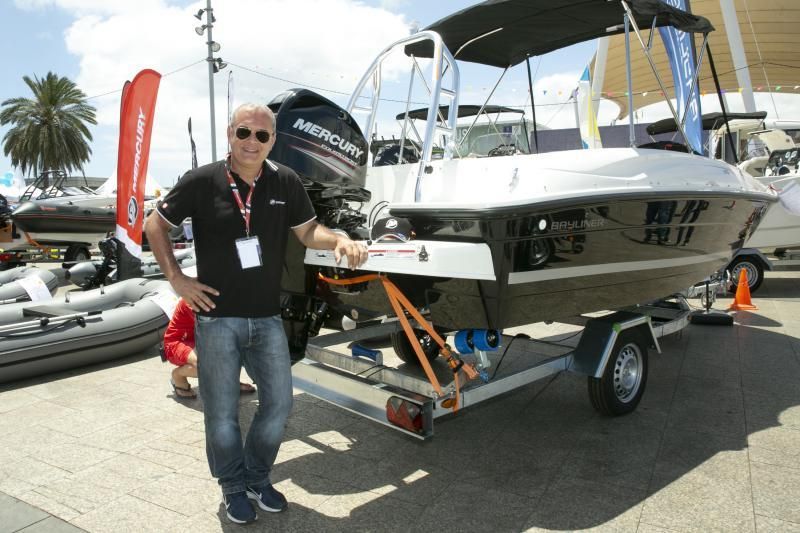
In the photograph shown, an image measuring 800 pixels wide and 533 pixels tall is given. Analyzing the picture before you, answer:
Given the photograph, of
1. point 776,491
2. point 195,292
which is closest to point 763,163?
point 776,491

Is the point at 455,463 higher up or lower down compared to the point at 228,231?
lower down

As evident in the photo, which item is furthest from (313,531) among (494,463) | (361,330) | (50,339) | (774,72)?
(774,72)

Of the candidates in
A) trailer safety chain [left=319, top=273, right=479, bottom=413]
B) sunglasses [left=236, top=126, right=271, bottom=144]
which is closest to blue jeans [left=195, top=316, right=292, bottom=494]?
trailer safety chain [left=319, top=273, right=479, bottom=413]

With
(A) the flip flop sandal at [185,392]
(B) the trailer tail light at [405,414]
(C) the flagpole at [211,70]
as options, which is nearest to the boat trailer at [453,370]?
(B) the trailer tail light at [405,414]

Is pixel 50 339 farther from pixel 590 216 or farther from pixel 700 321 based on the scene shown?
pixel 700 321

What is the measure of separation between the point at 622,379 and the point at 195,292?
285cm

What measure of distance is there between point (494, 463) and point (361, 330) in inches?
59.8

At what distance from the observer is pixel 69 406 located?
166 inches

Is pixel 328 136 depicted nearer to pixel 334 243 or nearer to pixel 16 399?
pixel 334 243

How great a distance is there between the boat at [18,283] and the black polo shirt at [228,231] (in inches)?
218

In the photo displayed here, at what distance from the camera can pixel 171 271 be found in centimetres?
248

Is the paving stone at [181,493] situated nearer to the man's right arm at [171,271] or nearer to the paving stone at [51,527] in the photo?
the paving stone at [51,527]

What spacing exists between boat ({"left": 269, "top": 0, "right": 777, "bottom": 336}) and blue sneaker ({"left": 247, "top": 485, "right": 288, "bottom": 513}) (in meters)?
1.13

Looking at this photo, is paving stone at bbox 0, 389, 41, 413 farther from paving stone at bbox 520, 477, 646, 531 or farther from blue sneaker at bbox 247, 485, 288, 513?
paving stone at bbox 520, 477, 646, 531
